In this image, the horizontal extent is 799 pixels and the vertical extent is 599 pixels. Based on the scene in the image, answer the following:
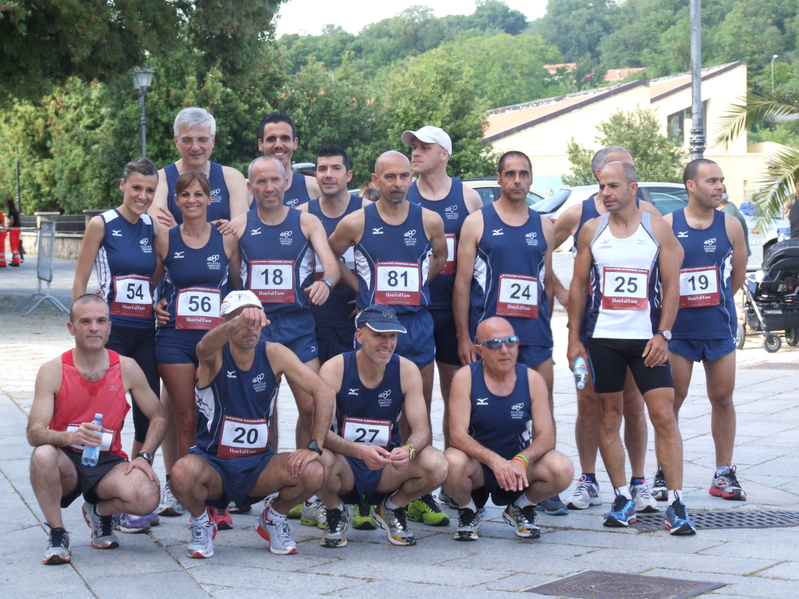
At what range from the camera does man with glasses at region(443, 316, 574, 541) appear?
5578 mm

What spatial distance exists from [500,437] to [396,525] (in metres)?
0.74

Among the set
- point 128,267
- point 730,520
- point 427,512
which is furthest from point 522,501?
point 128,267

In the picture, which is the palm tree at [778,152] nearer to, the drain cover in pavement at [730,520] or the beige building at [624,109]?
the drain cover in pavement at [730,520]

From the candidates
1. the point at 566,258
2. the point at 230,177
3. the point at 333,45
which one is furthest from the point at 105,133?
the point at 333,45

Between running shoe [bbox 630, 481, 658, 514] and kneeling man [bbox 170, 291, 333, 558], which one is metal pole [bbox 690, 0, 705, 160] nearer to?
running shoe [bbox 630, 481, 658, 514]

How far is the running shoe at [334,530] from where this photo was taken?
5496mm

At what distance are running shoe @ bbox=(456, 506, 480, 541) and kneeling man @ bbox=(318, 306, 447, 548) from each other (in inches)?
8.7

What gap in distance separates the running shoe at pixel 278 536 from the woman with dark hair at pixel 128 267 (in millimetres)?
1169

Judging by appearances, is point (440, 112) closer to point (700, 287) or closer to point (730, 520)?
point (700, 287)

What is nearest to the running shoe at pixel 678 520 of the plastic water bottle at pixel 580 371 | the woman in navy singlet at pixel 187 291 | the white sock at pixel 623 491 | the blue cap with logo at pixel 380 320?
the white sock at pixel 623 491

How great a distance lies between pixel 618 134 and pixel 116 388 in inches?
1404

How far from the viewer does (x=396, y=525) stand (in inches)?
220

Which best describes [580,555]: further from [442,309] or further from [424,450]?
[442,309]

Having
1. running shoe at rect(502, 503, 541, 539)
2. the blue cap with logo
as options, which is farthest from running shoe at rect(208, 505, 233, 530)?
running shoe at rect(502, 503, 541, 539)
